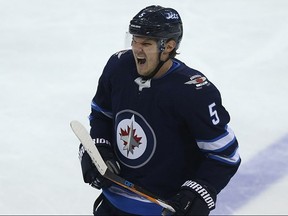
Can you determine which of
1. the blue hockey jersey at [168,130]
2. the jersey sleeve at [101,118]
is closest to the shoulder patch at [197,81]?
the blue hockey jersey at [168,130]

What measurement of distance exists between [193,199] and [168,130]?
27 centimetres

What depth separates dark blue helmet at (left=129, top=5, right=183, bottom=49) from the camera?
3.01 metres

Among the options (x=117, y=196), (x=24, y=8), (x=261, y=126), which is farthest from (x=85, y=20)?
(x=117, y=196)

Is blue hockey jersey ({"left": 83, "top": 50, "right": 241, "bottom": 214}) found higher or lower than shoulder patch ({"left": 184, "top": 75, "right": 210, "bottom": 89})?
lower

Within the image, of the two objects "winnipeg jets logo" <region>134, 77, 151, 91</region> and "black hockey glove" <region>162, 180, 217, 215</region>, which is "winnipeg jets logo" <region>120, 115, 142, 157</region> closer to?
"winnipeg jets logo" <region>134, 77, 151, 91</region>

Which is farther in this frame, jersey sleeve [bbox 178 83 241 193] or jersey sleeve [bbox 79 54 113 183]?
jersey sleeve [bbox 79 54 113 183]

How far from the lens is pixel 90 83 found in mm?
5453

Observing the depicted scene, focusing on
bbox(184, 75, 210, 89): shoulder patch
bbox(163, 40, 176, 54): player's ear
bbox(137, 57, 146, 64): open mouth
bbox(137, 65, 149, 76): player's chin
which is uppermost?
bbox(163, 40, 176, 54): player's ear

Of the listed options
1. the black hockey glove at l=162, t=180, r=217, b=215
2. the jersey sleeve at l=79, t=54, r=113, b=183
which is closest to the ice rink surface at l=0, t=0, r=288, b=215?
the jersey sleeve at l=79, t=54, r=113, b=183

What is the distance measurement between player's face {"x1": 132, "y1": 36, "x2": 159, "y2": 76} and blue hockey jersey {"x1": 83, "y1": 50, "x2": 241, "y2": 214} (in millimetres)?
50

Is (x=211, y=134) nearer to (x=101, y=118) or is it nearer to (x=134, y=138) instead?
(x=134, y=138)

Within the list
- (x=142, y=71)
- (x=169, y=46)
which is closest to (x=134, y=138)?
(x=142, y=71)

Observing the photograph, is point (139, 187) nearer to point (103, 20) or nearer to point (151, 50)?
point (151, 50)

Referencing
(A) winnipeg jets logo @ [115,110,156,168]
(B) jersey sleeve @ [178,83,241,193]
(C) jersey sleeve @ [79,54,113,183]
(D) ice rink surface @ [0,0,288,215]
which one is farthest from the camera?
(D) ice rink surface @ [0,0,288,215]
